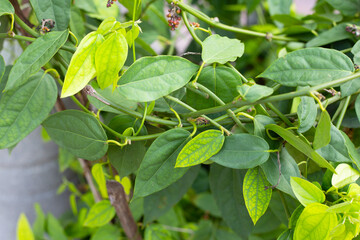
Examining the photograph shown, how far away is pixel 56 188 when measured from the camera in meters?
0.75

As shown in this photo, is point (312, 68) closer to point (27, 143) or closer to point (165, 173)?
point (165, 173)

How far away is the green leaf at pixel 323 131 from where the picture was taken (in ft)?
0.81

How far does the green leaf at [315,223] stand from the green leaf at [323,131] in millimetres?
49

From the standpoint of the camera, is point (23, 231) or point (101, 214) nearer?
point (101, 214)

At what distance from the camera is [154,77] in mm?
263

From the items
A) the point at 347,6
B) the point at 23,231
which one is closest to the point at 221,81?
the point at 347,6

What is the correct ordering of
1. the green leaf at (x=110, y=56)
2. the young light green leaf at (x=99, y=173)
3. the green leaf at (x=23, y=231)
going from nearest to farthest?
1. the green leaf at (x=110, y=56)
2. the young light green leaf at (x=99, y=173)
3. the green leaf at (x=23, y=231)

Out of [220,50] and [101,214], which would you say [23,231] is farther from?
[220,50]

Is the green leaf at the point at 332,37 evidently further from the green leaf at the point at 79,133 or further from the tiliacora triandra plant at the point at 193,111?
the green leaf at the point at 79,133

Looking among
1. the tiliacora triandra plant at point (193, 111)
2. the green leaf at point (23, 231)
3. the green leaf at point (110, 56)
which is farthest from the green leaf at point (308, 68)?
the green leaf at point (23, 231)

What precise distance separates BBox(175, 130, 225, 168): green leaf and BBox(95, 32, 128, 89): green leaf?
79 mm

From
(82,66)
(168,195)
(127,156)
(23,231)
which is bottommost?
(23,231)

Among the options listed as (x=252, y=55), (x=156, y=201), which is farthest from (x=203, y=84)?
(x=252, y=55)

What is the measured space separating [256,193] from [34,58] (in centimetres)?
21
